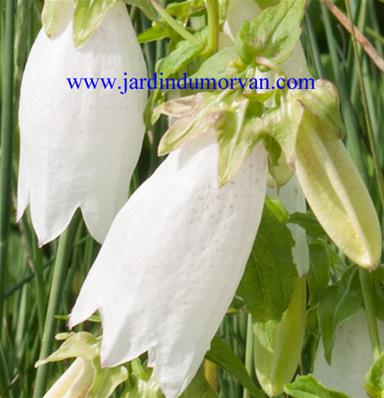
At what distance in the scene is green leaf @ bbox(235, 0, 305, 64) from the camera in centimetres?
59

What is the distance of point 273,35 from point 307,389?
0.74ft

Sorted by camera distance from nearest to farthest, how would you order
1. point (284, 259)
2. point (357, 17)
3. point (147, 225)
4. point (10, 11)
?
point (147, 225)
point (284, 259)
point (10, 11)
point (357, 17)

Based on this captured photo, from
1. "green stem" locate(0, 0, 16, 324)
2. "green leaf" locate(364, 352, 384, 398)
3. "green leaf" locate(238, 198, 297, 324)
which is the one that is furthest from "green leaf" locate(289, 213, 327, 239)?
"green stem" locate(0, 0, 16, 324)

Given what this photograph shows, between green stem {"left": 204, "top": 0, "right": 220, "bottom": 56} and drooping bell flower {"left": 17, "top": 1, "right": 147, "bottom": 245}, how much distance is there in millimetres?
49

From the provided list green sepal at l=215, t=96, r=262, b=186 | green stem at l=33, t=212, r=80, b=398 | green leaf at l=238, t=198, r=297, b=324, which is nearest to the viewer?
green sepal at l=215, t=96, r=262, b=186

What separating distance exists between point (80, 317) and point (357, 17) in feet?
2.26

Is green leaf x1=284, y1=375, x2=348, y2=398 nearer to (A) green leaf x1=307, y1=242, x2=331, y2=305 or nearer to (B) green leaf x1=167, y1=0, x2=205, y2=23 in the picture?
(A) green leaf x1=307, y1=242, x2=331, y2=305

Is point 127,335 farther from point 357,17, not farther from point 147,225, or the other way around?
point 357,17

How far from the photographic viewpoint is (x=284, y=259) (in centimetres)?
67

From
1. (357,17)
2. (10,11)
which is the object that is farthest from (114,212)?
(357,17)

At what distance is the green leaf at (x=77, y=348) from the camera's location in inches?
27.9

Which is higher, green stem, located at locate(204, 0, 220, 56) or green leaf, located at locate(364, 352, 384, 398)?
green stem, located at locate(204, 0, 220, 56)

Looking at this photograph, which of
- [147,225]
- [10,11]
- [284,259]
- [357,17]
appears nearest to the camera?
[147,225]

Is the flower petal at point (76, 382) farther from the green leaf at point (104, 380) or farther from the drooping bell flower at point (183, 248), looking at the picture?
the drooping bell flower at point (183, 248)
